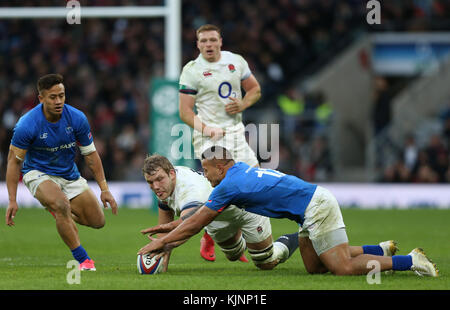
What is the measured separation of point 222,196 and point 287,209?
2.21 ft

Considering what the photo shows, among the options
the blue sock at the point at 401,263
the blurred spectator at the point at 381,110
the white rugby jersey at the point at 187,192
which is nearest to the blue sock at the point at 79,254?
the white rugby jersey at the point at 187,192

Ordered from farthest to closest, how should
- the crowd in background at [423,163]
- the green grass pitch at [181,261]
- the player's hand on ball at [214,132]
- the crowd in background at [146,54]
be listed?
1. the crowd in background at [146,54]
2. the crowd in background at [423,163]
3. the player's hand on ball at [214,132]
4. the green grass pitch at [181,261]

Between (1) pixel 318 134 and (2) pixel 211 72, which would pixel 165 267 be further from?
(1) pixel 318 134

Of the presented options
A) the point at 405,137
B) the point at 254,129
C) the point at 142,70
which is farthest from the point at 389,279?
the point at 142,70

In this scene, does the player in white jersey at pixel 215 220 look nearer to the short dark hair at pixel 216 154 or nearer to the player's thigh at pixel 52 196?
the short dark hair at pixel 216 154

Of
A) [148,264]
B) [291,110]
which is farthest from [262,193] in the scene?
[291,110]

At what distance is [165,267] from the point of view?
8391 millimetres

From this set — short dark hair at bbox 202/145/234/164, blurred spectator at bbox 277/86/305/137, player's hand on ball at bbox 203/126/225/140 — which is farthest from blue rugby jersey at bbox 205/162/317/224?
blurred spectator at bbox 277/86/305/137

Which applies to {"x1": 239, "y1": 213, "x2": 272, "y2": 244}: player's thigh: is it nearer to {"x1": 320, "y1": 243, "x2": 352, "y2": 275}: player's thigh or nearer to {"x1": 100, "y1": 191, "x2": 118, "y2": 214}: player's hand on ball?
{"x1": 320, "y1": 243, "x2": 352, "y2": 275}: player's thigh

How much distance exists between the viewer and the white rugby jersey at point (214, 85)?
34.1 feet

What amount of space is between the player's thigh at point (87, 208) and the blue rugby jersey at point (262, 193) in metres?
2.31

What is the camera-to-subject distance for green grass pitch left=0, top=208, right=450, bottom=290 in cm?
720

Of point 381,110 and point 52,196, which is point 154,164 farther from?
point 381,110

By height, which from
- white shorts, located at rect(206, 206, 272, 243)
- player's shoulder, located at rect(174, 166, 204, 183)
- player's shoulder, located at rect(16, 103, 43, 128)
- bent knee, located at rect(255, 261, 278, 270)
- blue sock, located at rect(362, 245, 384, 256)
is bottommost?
bent knee, located at rect(255, 261, 278, 270)
